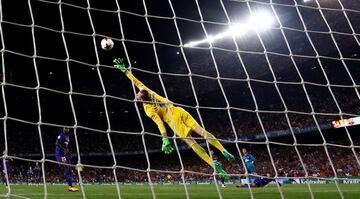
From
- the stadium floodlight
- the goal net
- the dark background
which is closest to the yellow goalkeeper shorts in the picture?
the goal net

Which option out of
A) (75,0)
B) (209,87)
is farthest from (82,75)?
(75,0)

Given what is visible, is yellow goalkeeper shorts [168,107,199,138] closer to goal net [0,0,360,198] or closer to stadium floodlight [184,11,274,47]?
goal net [0,0,360,198]

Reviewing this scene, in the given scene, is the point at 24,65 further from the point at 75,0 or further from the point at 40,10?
the point at 75,0

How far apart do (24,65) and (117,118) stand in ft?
21.2

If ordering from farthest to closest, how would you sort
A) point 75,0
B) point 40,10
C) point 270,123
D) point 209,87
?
point 209,87 → point 270,123 → point 40,10 → point 75,0

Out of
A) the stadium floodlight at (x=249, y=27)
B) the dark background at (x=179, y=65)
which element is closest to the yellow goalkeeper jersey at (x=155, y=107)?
the dark background at (x=179, y=65)

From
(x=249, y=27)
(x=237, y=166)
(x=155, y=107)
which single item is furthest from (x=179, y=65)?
(x=155, y=107)

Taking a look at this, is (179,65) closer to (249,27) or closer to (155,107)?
(249,27)

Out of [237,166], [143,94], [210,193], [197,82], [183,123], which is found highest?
[197,82]

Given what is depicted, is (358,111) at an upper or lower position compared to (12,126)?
lower

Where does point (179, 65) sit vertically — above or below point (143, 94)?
above

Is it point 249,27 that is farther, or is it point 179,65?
point 179,65

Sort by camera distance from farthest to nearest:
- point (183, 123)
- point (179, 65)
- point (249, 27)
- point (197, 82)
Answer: point (197, 82) → point (179, 65) → point (249, 27) → point (183, 123)

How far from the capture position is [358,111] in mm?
17938
